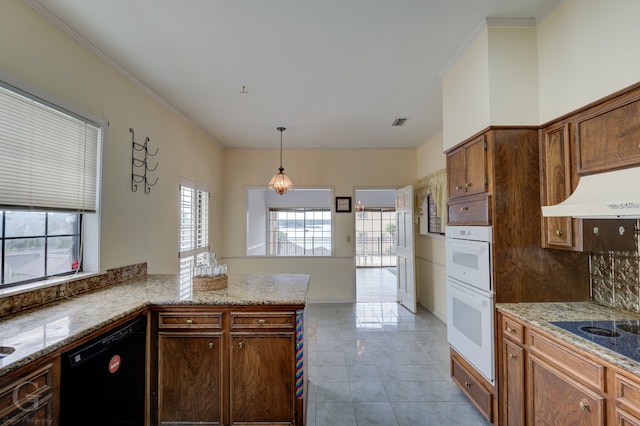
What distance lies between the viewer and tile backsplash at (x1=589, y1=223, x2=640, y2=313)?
69.3 inches

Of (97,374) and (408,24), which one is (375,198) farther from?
(97,374)

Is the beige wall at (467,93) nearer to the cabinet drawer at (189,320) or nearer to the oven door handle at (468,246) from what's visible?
the oven door handle at (468,246)

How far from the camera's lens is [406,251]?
16.4ft

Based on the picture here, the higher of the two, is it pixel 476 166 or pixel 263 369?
pixel 476 166

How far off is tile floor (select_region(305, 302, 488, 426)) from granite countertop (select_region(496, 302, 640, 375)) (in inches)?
40.3

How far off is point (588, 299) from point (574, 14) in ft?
5.89

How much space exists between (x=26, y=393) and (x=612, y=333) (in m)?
2.72

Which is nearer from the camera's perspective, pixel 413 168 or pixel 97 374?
pixel 97 374

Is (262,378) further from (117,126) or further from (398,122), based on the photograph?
(398,122)

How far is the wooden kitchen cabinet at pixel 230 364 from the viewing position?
202 centimetres

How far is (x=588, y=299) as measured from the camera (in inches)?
78.6

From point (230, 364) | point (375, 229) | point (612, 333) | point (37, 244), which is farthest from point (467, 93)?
point (375, 229)

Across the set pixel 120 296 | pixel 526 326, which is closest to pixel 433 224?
pixel 526 326

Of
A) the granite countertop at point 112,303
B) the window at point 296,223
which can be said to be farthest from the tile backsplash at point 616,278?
the window at point 296,223
